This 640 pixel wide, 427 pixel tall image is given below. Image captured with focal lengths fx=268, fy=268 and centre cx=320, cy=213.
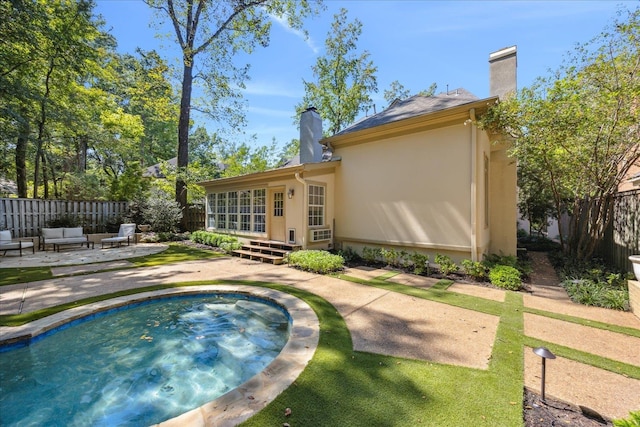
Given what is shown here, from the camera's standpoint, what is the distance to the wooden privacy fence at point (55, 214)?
36.1ft

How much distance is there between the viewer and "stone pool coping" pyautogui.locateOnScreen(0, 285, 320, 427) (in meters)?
2.23

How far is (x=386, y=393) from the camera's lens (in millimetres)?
2510

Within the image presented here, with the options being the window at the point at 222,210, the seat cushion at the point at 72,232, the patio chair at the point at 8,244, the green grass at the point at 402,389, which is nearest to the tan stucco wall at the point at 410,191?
the green grass at the point at 402,389

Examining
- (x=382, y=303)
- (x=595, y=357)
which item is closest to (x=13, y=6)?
(x=382, y=303)

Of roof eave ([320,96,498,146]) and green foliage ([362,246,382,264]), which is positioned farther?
green foliage ([362,246,382,264])

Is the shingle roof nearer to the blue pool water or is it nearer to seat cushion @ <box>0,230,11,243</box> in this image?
the blue pool water

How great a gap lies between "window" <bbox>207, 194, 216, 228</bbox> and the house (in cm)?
350

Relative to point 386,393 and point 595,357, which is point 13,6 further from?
point 595,357

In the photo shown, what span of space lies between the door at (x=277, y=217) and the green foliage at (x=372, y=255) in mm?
3152

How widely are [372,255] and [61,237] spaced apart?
42.3 ft

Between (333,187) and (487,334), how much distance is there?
6936mm

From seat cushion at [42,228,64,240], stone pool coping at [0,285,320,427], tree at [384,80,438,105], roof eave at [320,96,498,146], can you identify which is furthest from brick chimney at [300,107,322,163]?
tree at [384,80,438,105]

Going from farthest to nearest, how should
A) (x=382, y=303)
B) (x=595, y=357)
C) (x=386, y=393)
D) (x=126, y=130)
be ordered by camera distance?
(x=126, y=130) → (x=382, y=303) → (x=595, y=357) → (x=386, y=393)

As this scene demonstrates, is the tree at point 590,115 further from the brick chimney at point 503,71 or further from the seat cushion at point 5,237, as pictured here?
the seat cushion at point 5,237
